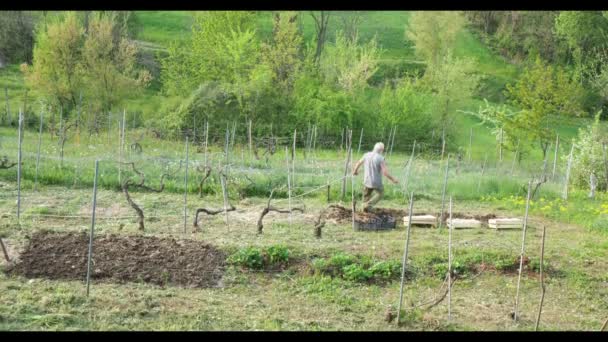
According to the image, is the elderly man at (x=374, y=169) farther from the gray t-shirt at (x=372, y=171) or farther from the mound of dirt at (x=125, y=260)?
the mound of dirt at (x=125, y=260)

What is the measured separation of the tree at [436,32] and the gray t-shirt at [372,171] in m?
30.3

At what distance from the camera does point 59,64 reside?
A: 28.3 m

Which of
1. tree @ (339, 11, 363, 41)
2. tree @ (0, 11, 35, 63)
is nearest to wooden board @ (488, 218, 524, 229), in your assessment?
tree @ (0, 11, 35, 63)

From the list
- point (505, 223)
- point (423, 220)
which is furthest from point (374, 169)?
point (505, 223)

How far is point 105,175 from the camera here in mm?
15469

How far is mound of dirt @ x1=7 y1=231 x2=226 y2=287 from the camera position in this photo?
8344 mm

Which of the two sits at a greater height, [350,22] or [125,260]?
[350,22]

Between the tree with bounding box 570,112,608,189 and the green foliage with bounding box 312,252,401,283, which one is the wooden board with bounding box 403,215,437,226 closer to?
the green foliage with bounding box 312,252,401,283

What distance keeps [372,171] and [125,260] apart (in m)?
5.34

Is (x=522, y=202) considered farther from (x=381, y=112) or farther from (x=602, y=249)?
(x=381, y=112)

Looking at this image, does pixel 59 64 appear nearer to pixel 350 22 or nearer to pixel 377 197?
pixel 377 197

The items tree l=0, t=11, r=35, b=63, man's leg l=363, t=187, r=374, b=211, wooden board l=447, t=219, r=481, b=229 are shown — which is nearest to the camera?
wooden board l=447, t=219, r=481, b=229

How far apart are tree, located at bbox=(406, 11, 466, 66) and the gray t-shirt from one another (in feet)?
99.4

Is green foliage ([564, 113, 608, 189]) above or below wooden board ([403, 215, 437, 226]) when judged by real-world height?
above
